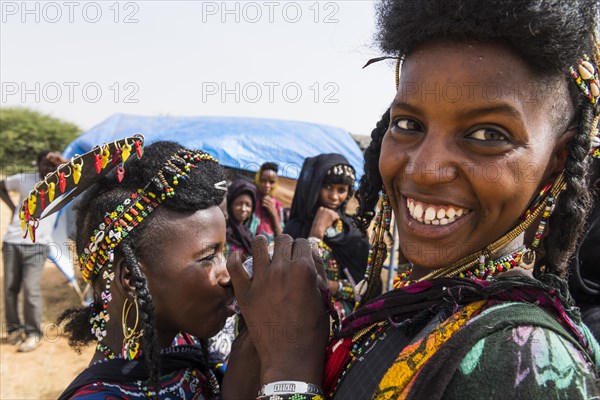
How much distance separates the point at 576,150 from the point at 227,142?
7.39 m

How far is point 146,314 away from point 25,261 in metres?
5.15

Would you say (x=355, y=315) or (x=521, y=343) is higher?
(x=521, y=343)

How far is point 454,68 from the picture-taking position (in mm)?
1027

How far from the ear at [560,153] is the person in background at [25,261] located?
559cm

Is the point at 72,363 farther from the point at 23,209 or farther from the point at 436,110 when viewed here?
the point at 436,110

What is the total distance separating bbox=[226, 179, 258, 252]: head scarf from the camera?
5504mm

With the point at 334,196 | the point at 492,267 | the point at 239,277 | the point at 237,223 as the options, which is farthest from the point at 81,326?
the point at 237,223

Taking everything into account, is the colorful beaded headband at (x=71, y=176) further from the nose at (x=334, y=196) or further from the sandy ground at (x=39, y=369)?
the sandy ground at (x=39, y=369)

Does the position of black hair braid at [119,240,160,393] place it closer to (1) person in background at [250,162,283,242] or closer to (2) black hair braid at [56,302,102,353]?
(2) black hair braid at [56,302,102,353]

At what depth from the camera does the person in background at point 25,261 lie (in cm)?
562

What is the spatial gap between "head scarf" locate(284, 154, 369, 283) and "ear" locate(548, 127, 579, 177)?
3294mm

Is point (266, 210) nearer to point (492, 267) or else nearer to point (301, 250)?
point (301, 250)

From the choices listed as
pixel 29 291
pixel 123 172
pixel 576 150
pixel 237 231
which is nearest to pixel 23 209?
pixel 123 172

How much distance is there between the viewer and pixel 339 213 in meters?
4.73
